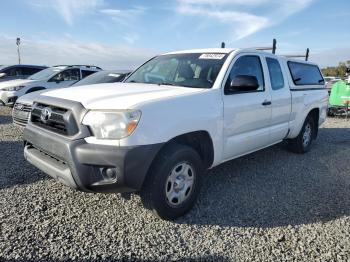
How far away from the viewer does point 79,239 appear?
9.75 feet

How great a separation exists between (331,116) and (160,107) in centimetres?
1181

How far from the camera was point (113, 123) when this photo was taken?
2.90 meters

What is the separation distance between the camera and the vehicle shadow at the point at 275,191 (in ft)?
11.8

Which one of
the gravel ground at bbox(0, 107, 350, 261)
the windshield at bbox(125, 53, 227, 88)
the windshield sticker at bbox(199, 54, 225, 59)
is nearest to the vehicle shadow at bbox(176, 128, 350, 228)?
the gravel ground at bbox(0, 107, 350, 261)

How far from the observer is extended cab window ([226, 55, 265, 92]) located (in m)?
4.13

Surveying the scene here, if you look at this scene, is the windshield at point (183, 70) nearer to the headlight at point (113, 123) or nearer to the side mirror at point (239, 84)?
the side mirror at point (239, 84)

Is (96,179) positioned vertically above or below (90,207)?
above

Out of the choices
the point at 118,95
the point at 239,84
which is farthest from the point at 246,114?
the point at 118,95

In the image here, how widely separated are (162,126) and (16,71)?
42.9 ft

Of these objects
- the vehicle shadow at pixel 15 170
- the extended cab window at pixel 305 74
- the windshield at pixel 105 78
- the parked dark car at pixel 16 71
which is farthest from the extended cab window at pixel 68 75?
the extended cab window at pixel 305 74

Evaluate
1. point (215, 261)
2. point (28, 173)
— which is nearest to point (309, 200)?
point (215, 261)

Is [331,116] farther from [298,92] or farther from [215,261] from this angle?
[215,261]

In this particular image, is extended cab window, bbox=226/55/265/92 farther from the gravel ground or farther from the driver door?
the gravel ground

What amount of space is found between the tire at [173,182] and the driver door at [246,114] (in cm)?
64
